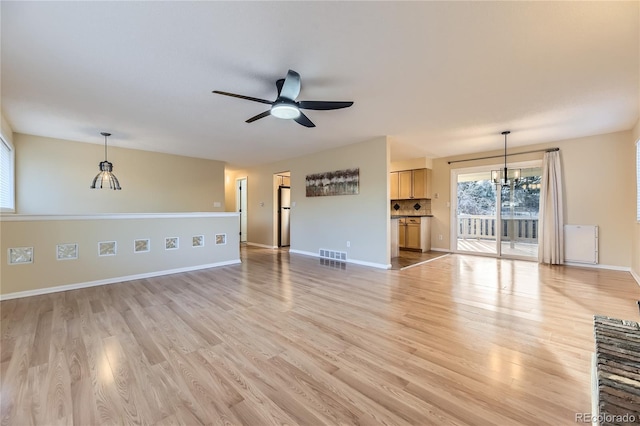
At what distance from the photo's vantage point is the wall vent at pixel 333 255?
5750mm

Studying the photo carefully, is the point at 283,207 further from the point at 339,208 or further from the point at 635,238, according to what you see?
the point at 635,238

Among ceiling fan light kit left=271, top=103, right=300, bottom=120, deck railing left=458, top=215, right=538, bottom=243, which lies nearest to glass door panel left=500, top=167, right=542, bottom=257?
deck railing left=458, top=215, right=538, bottom=243

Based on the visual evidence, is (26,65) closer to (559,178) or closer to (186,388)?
(186,388)

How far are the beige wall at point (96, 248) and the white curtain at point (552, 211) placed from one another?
263 inches

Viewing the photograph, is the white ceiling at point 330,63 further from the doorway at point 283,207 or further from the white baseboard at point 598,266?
the doorway at point 283,207

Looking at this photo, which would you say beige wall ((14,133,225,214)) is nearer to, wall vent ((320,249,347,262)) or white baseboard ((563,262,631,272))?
wall vent ((320,249,347,262))

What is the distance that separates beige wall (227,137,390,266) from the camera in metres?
5.04

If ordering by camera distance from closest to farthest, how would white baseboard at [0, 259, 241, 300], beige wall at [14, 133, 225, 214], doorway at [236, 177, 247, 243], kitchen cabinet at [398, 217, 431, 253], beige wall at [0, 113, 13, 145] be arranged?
1. white baseboard at [0, 259, 241, 300]
2. beige wall at [0, 113, 13, 145]
3. beige wall at [14, 133, 225, 214]
4. kitchen cabinet at [398, 217, 431, 253]
5. doorway at [236, 177, 247, 243]

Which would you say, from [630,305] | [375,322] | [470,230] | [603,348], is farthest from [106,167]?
[470,230]

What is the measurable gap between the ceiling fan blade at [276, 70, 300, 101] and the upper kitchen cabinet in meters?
5.51

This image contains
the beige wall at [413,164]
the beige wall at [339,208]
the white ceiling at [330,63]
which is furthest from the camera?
the beige wall at [413,164]

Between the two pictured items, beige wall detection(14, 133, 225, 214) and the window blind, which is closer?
the window blind

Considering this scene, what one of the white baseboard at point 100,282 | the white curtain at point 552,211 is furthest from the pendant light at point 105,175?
the white curtain at point 552,211

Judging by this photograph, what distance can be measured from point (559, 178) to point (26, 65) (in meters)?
8.21
